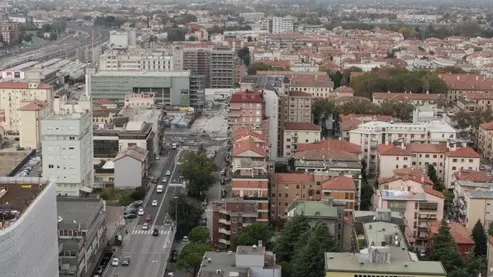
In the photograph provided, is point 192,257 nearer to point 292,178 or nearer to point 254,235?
point 254,235

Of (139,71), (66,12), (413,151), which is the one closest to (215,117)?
(139,71)

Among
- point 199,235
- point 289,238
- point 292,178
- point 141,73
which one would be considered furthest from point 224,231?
point 141,73

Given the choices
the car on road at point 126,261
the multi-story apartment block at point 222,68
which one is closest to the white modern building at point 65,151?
the car on road at point 126,261

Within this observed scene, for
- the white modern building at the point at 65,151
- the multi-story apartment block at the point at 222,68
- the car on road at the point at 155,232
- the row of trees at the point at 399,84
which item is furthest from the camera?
the multi-story apartment block at the point at 222,68

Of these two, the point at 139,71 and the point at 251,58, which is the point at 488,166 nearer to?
the point at 139,71

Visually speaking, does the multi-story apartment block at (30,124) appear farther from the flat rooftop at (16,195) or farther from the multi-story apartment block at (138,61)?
the flat rooftop at (16,195)
